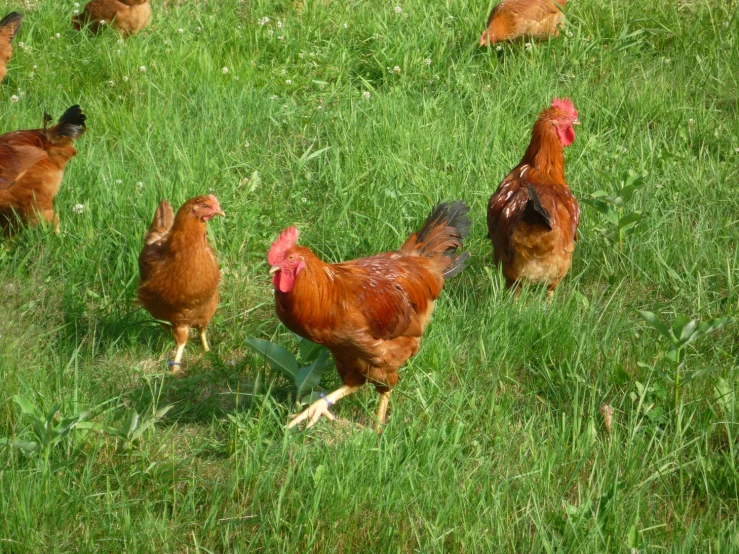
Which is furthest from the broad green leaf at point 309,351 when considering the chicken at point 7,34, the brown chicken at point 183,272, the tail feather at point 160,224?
the chicken at point 7,34

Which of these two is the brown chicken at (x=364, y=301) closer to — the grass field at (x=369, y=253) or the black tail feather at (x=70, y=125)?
the grass field at (x=369, y=253)

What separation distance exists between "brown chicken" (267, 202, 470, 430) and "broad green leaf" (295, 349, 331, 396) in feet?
0.25

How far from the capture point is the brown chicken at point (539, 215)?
15.9 ft

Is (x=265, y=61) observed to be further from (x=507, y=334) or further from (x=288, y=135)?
(x=507, y=334)

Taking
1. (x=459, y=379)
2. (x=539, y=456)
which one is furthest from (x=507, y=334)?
(x=539, y=456)

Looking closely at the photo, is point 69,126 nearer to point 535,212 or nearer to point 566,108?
point 535,212

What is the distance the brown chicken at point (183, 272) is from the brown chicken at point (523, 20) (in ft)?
11.6

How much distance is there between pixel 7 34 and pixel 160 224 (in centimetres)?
307

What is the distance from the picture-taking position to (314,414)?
4004 millimetres

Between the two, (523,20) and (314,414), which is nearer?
(314,414)

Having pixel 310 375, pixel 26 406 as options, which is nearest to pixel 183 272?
pixel 310 375

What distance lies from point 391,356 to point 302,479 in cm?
83

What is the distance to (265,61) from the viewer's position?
7.34 meters

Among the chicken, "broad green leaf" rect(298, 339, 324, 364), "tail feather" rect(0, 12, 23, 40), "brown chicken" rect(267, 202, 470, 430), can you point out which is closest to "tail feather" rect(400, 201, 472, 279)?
"brown chicken" rect(267, 202, 470, 430)
